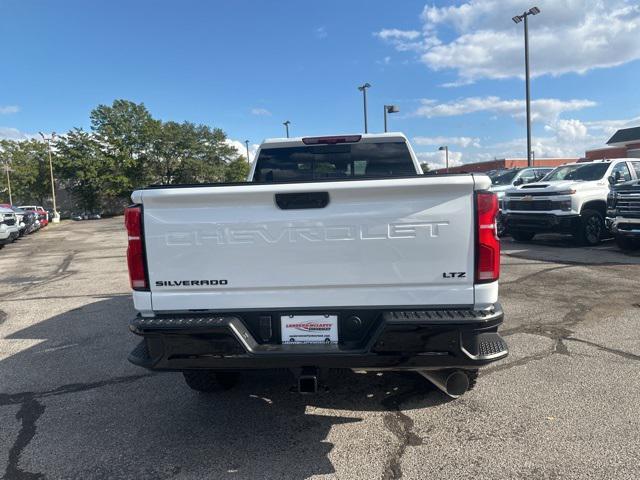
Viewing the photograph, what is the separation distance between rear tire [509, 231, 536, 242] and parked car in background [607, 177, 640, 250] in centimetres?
237

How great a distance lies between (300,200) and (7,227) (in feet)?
63.1

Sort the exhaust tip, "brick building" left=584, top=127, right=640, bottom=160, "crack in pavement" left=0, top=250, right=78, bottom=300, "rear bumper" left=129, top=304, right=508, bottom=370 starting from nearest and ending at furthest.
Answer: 1. "rear bumper" left=129, top=304, right=508, bottom=370
2. the exhaust tip
3. "crack in pavement" left=0, top=250, right=78, bottom=300
4. "brick building" left=584, top=127, right=640, bottom=160

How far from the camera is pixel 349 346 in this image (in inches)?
116

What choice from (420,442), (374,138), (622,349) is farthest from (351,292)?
(622,349)

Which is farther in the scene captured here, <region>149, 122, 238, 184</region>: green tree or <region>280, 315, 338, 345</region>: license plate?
<region>149, 122, 238, 184</region>: green tree

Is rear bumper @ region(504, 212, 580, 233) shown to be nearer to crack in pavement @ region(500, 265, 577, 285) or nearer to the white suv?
the white suv

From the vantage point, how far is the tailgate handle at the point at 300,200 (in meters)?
2.89

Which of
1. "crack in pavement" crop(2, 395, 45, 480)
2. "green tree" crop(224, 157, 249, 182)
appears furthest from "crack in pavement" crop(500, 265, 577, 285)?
"green tree" crop(224, 157, 249, 182)

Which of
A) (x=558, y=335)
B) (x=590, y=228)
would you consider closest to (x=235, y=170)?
(x=590, y=228)

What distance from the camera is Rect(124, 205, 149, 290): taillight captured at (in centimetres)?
294

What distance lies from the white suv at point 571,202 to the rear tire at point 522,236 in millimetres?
34

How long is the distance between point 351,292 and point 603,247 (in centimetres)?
1127

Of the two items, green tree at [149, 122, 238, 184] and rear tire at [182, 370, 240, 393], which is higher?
green tree at [149, 122, 238, 184]

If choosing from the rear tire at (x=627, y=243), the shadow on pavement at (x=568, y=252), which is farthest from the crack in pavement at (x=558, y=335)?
the rear tire at (x=627, y=243)
